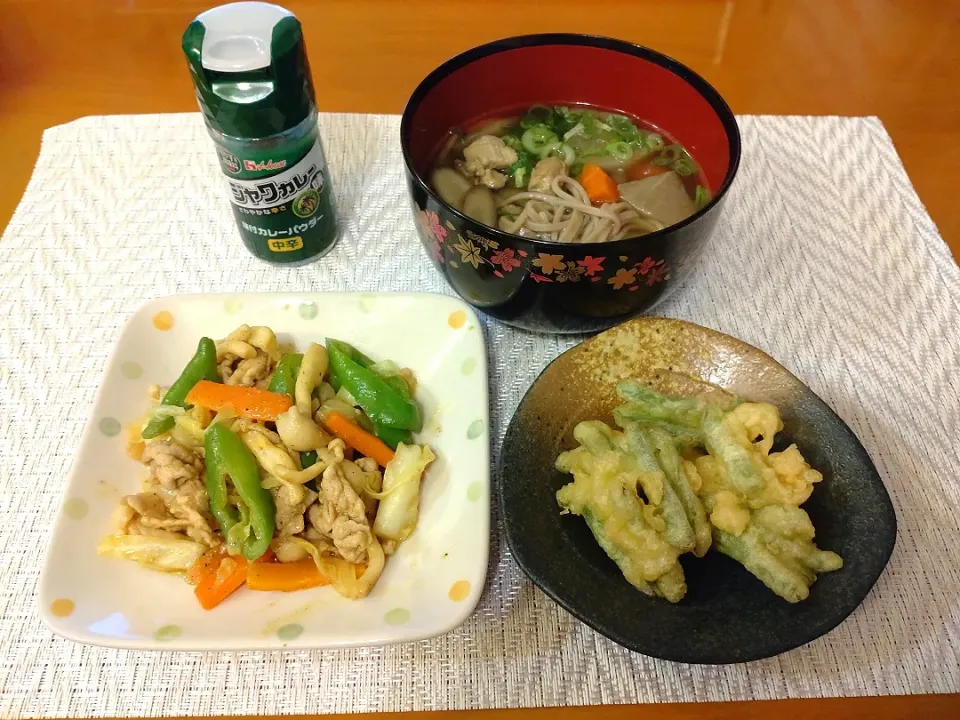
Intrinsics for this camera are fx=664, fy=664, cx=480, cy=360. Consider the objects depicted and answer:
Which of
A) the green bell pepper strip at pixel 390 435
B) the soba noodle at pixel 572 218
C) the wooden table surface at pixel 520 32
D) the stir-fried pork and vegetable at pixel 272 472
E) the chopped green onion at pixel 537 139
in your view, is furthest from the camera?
the wooden table surface at pixel 520 32

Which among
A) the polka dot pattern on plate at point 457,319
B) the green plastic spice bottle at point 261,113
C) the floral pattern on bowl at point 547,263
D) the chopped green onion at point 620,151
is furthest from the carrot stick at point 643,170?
the green plastic spice bottle at point 261,113

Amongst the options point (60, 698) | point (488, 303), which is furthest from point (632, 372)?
point (60, 698)

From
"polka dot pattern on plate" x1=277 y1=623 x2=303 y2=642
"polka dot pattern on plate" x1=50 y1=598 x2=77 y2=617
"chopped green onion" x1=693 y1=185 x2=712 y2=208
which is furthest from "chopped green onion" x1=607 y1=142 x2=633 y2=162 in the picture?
"polka dot pattern on plate" x1=50 y1=598 x2=77 y2=617

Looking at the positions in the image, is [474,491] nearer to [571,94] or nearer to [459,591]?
[459,591]

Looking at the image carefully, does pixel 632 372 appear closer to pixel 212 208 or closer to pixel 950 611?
pixel 950 611

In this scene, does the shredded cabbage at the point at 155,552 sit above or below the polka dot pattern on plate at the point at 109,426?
below

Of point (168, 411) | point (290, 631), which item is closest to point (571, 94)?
point (168, 411)

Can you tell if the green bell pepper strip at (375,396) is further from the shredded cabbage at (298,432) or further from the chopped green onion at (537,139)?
the chopped green onion at (537,139)
